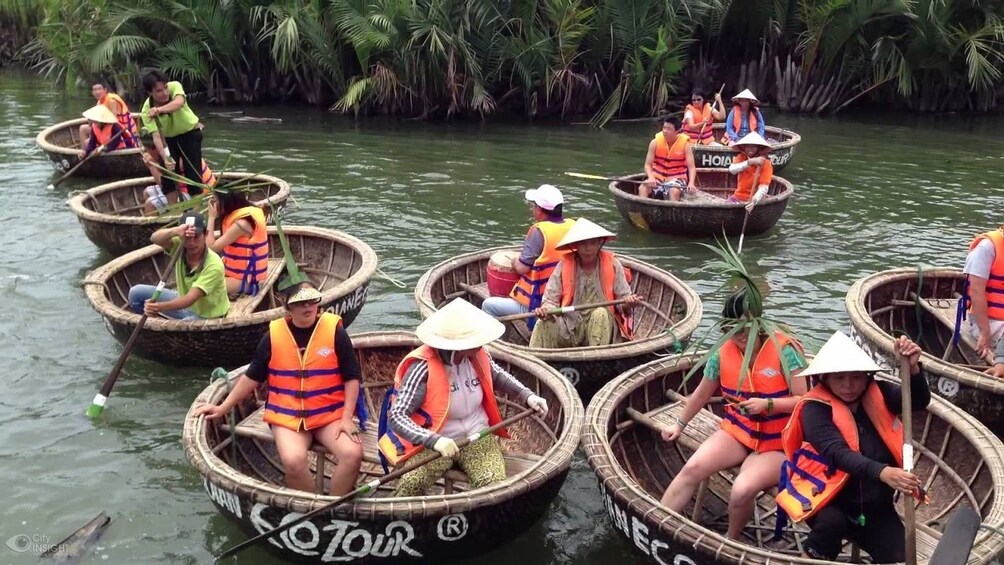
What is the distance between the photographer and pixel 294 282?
Answer: 17.4 feet

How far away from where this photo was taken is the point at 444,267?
8.07m

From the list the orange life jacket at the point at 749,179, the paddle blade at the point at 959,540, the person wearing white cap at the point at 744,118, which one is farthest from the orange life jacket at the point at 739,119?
the paddle blade at the point at 959,540

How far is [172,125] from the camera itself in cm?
1009

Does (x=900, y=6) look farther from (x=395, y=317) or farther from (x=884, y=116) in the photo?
(x=395, y=317)

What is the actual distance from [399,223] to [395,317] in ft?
10.2

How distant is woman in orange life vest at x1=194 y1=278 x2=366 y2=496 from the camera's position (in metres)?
5.21

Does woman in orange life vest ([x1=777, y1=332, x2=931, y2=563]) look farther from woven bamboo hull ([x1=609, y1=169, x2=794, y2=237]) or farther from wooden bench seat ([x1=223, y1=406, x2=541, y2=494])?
woven bamboo hull ([x1=609, y1=169, x2=794, y2=237])

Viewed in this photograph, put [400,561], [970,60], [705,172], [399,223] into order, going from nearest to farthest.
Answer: [400,561]
[399,223]
[705,172]
[970,60]

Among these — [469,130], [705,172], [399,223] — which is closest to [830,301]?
[705,172]

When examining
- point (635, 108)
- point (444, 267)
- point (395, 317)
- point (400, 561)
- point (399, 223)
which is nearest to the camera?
point (400, 561)

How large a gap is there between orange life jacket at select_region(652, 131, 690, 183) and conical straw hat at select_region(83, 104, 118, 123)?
7544 millimetres

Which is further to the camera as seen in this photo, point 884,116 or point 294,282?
point 884,116

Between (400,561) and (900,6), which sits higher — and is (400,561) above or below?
below

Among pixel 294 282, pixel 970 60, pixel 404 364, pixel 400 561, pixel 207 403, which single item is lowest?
pixel 400 561
